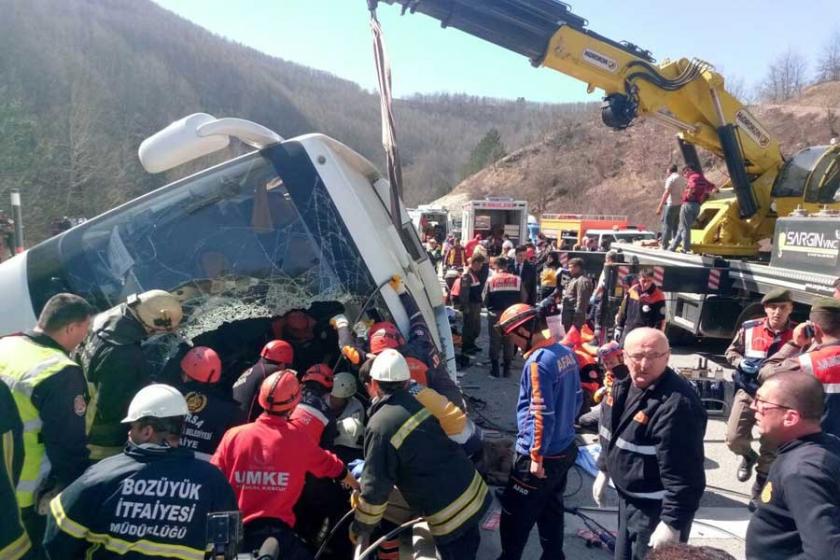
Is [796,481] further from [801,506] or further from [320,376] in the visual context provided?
[320,376]

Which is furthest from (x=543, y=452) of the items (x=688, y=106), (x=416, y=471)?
(x=688, y=106)

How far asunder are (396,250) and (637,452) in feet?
6.92

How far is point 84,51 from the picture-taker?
63.4m

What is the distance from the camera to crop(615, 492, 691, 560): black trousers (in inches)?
109

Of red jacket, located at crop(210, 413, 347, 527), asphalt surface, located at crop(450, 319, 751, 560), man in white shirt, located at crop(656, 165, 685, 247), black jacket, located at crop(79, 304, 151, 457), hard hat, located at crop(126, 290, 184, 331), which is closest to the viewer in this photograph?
red jacket, located at crop(210, 413, 347, 527)

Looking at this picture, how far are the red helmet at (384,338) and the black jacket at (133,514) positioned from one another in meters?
1.43

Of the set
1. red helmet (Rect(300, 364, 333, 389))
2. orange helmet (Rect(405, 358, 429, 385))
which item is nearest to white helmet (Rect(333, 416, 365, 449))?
red helmet (Rect(300, 364, 333, 389))

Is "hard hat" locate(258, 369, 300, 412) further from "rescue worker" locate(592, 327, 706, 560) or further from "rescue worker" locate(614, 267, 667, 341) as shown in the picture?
"rescue worker" locate(614, 267, 667, 341)

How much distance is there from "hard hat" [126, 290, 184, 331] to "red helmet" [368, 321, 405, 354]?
3.67 ft

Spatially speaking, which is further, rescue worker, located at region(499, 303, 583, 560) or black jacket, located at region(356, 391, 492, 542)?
rescue worker, located at region(499, 303, 583, 560)

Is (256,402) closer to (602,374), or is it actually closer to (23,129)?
(602,374)

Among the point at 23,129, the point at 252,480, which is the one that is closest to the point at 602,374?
the point at 252,480

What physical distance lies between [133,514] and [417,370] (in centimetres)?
182

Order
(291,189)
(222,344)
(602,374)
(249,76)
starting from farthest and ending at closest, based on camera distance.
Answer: (249,76) < (602,374) < (222,344) < (291,189)
